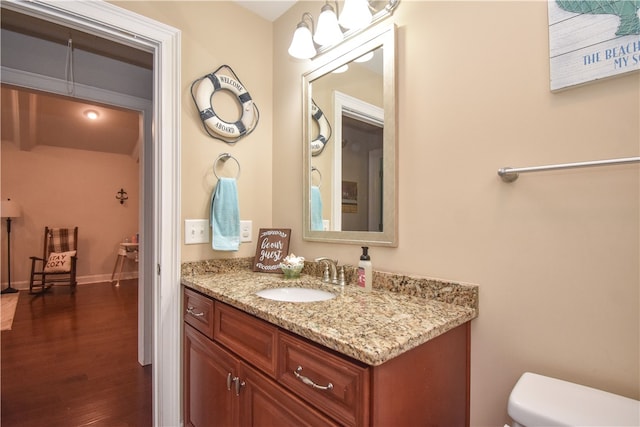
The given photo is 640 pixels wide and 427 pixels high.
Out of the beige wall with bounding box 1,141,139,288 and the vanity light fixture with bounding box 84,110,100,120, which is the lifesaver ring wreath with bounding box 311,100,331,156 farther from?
the beige wall with bounding box 1,141,139,288

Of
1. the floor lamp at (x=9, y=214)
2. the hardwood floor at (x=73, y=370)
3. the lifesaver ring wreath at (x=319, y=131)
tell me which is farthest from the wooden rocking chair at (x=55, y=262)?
the lifesaver ring wreath at (x=319, y=131)

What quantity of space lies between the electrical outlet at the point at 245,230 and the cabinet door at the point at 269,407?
2.76ft

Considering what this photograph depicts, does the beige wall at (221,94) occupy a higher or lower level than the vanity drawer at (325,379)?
higher

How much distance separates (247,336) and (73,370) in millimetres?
2139

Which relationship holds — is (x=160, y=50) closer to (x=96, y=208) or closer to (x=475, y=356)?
(x=475, y=356)

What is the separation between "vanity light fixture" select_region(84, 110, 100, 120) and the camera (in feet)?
14.4

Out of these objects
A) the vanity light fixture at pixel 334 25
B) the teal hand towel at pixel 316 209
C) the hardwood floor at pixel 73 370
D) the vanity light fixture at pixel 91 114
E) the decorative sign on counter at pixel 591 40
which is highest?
the vanity light fixture at pixel 91 114

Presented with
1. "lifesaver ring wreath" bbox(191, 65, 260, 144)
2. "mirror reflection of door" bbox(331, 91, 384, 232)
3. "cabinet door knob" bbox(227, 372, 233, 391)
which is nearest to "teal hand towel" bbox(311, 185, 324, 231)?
"mirror reflection of door" bbox(331, 91, 384, 232)

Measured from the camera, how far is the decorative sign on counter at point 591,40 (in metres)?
0.79

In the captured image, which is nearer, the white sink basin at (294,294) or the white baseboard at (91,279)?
the white sink basin at (294,294)

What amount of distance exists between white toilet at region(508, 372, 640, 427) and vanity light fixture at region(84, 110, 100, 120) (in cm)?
553

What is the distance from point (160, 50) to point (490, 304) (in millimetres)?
1833

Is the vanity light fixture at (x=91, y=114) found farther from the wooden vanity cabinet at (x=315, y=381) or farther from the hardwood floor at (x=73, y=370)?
the wooden vanity cabinet at (x=315, y=381)

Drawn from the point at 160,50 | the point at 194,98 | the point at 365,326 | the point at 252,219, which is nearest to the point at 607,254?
the point at 365,326
